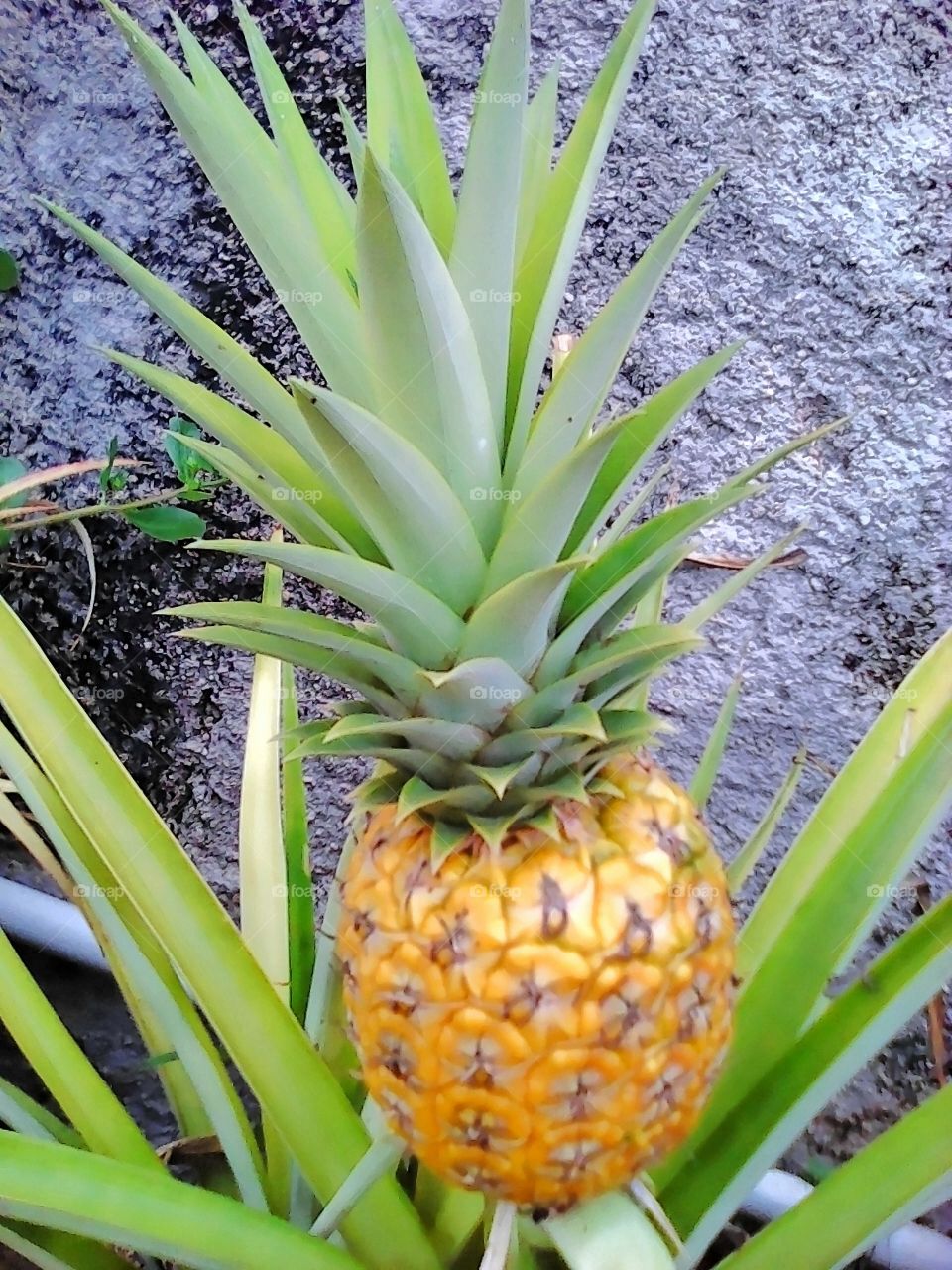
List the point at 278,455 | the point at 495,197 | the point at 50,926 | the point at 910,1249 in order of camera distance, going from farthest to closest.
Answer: the point at 50,926
the point at 910,1249
the point at 278,455
the point at 495,197

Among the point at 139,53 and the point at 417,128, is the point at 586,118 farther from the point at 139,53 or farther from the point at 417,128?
the point at 139,53

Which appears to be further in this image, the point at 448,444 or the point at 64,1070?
the point at 64,1070

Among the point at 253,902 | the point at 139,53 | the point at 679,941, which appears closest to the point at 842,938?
the point at 679,941

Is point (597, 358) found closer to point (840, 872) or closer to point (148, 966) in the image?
point (840, 872)

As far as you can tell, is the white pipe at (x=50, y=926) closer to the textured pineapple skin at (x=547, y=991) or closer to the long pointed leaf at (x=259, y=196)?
the textured pineapple skin at (x=547, y=991)

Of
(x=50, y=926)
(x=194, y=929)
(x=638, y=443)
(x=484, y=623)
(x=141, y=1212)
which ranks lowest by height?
(x=50, y=926)

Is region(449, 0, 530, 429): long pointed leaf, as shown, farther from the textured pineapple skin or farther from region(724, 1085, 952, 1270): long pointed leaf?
region(724, 1085, 952, 1270): long pointed leaf

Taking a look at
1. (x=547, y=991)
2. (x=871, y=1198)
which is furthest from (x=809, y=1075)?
(x=547, y=991)
